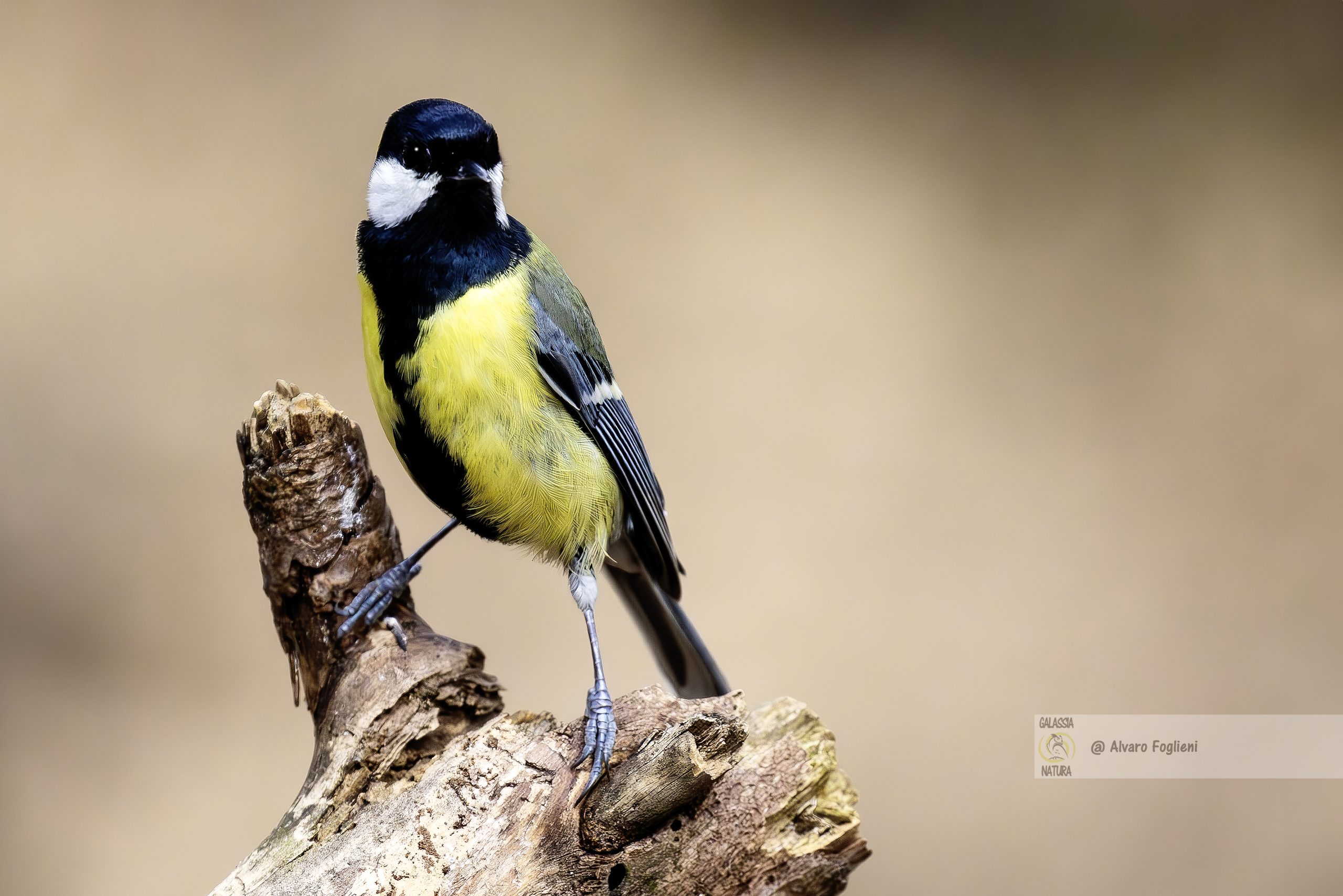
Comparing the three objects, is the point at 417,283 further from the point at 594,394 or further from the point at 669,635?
the point at 669,635

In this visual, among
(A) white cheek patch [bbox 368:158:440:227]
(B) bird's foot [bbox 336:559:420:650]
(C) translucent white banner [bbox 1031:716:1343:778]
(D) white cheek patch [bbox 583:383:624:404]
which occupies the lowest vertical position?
(C) translucent white banner [bbox 1031:716:1343:778]

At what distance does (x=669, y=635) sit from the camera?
2.82 metres

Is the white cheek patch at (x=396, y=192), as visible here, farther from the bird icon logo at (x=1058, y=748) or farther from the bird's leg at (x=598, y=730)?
the bird icon logo at (x=1058, y=748)

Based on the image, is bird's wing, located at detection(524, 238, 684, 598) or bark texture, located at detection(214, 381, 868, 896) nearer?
bark texture, located at detection(214, 381, 868, 896)

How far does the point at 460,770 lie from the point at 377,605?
55 cm

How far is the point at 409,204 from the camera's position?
221cm

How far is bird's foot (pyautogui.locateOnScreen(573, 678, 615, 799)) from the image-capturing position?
2002 millimetres

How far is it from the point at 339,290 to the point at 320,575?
7.73 ft

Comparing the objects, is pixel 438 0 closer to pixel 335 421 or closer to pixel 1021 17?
pixel 1021 17

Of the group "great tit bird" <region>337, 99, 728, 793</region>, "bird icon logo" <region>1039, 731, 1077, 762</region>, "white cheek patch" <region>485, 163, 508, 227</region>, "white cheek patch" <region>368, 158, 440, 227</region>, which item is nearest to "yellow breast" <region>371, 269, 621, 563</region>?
"great tit bird" <region>337, 99, 728, 793</region>

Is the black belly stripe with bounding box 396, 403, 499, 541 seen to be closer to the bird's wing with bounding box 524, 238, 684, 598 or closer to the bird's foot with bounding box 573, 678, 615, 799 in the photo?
the bird's wing with bounding box 524, 238, 684, 598

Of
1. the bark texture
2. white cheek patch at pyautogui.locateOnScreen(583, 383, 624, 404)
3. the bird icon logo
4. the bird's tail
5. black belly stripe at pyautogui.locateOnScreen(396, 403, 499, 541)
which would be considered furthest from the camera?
the bird icon logo

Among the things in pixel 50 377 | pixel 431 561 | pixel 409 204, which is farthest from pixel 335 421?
pixel 50 377

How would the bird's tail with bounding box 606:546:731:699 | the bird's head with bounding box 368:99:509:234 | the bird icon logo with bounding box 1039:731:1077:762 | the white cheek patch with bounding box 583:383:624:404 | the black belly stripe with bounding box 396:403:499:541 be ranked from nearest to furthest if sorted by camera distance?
the bird's head with bounding box 368:99:509:234 → the black belly stripe with bounding box 396:403:499:541 → the white cheek patch with bounding box 583:383:624:404 → the bird's tail with bounding box 606:546:731:699 → the bird icon logo with bounding box 1039:731:1077:762
